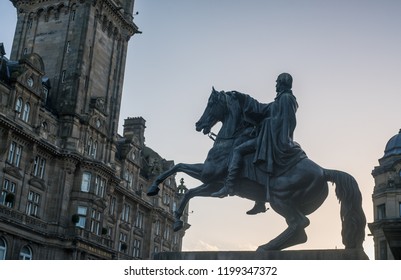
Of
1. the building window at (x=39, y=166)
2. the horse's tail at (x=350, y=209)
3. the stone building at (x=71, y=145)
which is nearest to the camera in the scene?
the horse's tail at (x=350, y=209)

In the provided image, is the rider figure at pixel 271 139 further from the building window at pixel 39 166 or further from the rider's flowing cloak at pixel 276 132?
the building window at pixel 39 166

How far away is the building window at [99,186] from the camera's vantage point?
55731 millimetres

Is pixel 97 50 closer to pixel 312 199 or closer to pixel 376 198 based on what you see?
pixel 376 198

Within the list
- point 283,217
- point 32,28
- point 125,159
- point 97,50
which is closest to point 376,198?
point 125,159

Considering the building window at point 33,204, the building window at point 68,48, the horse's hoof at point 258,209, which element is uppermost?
the building window at point 68,48

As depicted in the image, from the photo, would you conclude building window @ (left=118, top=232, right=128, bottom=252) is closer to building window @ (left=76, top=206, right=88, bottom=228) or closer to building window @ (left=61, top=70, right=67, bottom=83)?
building window @ (left=76, top=206, right=88, bottom=228)

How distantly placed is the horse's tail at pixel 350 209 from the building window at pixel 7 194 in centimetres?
3570

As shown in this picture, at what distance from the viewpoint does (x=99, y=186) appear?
56312 millimetres

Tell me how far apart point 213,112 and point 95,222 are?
4132cm

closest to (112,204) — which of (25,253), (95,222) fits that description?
(95,222)

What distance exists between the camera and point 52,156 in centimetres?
5209

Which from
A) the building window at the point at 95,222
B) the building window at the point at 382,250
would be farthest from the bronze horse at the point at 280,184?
the building window at the point at 95,222

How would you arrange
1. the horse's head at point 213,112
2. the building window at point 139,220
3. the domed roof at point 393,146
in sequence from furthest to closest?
the building window at point 139,220
the domed roof at point 393,146
the horse's head at point 213,112

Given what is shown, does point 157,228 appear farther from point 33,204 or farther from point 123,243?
point 33,204
